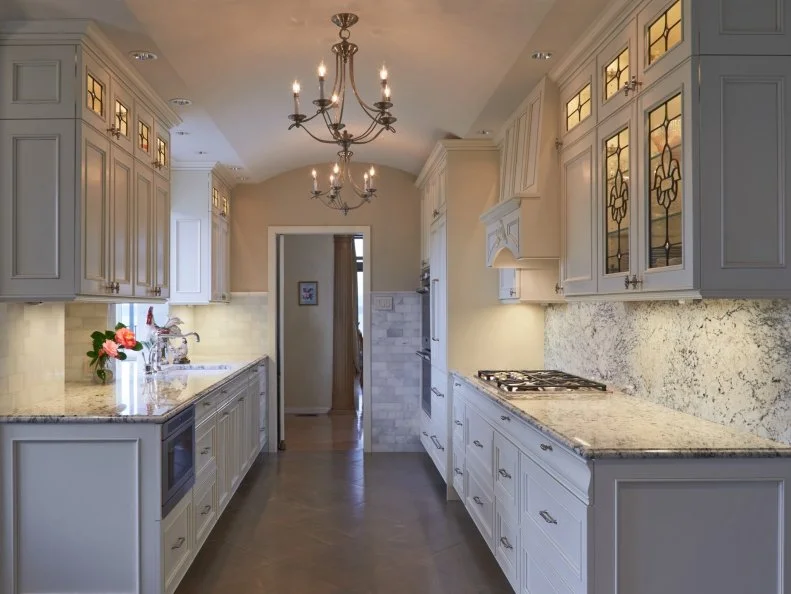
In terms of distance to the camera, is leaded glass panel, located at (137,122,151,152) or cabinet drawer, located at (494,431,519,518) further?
leaded glass panel, located at (137,122,151,152)

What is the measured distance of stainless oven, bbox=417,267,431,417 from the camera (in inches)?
216

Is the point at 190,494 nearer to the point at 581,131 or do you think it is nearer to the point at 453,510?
the point at 453,510

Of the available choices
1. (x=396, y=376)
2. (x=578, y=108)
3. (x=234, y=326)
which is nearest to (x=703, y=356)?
(x=578, y=108)

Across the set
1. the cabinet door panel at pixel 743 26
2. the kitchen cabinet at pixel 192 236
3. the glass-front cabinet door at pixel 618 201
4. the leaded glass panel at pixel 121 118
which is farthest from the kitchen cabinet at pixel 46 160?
the kitchen cabinet at pixel 192 236

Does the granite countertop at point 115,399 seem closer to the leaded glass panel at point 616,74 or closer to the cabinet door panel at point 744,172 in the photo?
the cabinet door panel at point 744,172

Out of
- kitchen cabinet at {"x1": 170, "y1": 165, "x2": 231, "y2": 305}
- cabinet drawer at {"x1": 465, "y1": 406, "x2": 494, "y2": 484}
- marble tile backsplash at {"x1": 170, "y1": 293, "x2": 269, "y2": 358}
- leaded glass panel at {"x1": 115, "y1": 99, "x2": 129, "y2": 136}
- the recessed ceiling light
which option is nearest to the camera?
the recessed ceiling light

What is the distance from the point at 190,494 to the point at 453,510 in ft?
6.45

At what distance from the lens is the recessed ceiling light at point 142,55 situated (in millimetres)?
3047

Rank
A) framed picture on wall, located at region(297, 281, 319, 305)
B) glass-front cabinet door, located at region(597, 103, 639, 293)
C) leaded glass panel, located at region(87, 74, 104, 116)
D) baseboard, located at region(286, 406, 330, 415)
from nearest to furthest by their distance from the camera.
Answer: glass-front cabinet door, located at region(597, 103, 639, 293)
leaded glass panel, located at region(87, 74, 104, 116)
baseboard, located at region(286, 406, 330, 415)
framed picture on wall, located at region(297, 281, 319, 305)

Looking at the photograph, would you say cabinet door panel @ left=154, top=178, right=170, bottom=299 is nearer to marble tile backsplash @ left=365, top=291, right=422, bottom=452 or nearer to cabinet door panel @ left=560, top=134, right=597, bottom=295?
cabinet door panel @ left=560, top=134, right=597, bottom=295

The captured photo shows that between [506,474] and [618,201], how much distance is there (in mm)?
1374

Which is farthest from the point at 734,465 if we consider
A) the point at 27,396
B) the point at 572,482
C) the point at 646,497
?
the point at 27,396

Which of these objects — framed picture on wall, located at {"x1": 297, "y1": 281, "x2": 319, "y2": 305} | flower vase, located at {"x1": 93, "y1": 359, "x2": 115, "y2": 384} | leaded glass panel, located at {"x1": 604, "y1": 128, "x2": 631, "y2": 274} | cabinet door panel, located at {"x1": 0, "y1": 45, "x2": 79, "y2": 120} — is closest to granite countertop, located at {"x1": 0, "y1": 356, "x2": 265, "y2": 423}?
flower vase, located at {"x1": 93, "y1": 359, "x2": 115, "y2": 384}

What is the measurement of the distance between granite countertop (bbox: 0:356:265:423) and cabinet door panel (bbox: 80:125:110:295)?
0.53 metres
